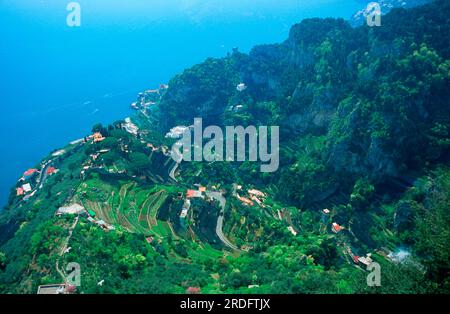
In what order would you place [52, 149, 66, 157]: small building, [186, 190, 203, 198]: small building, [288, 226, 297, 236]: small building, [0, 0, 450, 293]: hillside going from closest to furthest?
1. [0, 0, 450, 293]: hillside
2. [288, 226, 297, 236]: small building
3. [186, 190, 203, 198]: small building
4. [52, 149, 66, 157]: small building

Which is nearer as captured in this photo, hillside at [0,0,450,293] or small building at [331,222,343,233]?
hillside at [0,0,450,293]

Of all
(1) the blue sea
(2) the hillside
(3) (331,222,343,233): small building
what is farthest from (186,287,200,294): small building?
(1) the blue sea

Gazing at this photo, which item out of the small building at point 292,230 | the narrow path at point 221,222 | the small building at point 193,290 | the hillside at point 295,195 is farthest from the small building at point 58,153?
the small building at point 193,290

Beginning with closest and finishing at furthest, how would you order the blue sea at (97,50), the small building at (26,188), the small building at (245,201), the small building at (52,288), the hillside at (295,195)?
the small building at (52,288)
the hillside at (295,195)
the small building at (245,201)
the small building at (26,188)
the blue sea at (97,50)

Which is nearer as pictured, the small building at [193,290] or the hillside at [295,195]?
the small building at [193,290]

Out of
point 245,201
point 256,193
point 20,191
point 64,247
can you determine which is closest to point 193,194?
point 245,201

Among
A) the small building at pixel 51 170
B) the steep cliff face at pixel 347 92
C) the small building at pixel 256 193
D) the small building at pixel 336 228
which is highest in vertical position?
the steep cliff face at pixel 347 92

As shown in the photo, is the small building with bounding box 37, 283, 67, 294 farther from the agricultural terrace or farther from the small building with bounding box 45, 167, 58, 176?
the small building with bounding box 45, 167, 58, 176

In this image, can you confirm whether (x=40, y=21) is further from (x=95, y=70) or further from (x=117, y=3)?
(x=95, y=70)

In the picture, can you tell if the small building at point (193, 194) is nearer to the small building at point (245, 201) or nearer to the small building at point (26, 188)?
the small building at point (245, 201)
